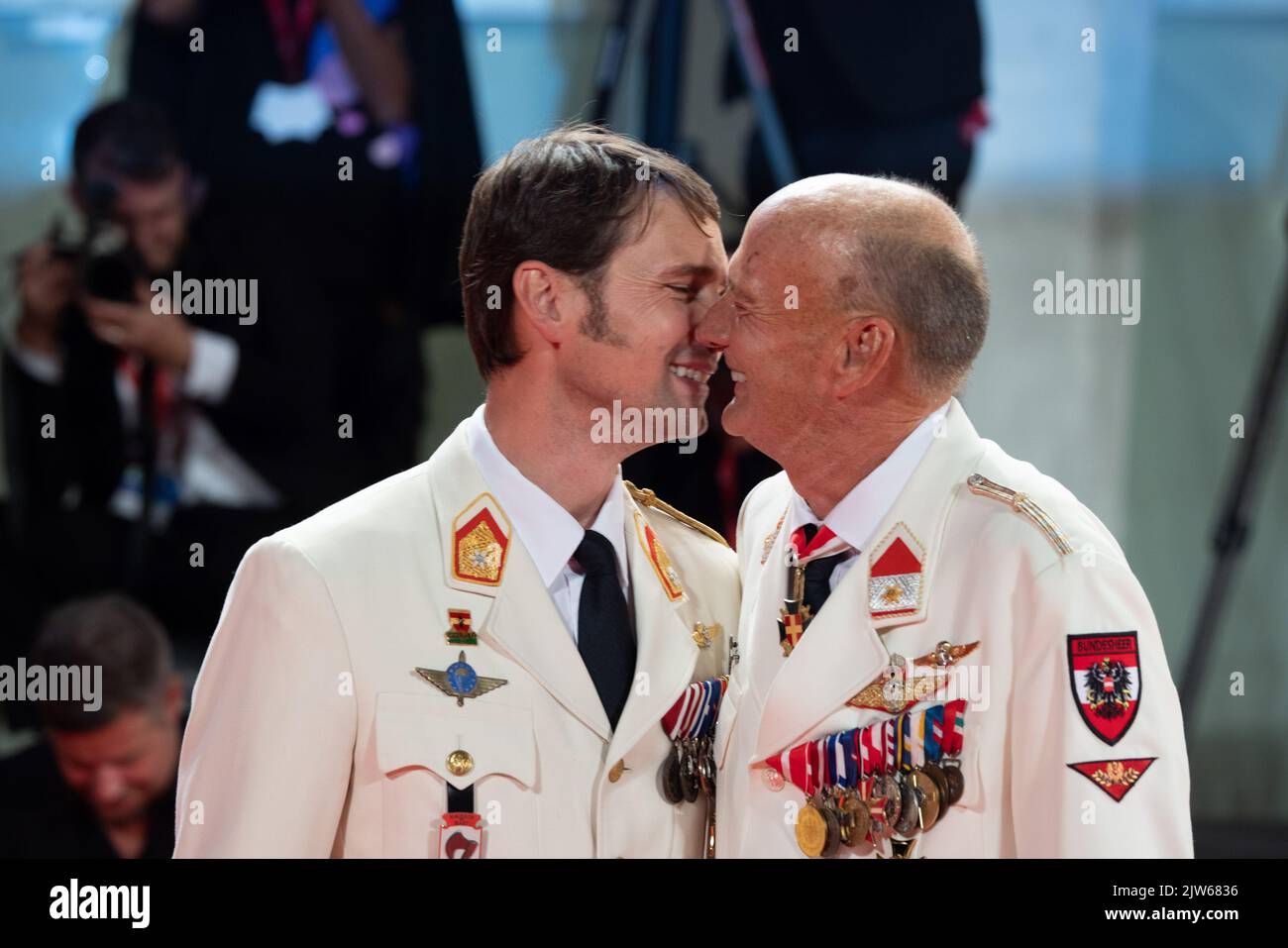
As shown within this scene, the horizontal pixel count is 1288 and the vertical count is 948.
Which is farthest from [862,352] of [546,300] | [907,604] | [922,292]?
[546,300]

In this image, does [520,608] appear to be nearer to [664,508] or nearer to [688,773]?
[688,773]

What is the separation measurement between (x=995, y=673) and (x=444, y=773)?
74cm

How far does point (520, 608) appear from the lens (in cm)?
236

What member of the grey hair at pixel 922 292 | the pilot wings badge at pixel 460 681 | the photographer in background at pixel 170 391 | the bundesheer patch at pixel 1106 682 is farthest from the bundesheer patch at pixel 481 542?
the photographer in background at pixel 170 391

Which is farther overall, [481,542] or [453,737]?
[481,542]

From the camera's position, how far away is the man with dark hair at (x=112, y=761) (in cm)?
418

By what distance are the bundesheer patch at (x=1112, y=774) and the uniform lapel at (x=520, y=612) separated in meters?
0.64

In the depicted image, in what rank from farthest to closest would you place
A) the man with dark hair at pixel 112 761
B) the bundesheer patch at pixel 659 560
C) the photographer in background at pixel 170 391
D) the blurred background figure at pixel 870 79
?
the blurred background figure at pixel 870 79, the photographer in background at pixel 170 391, the man with dark hair at pixel 112 761, the bundesheer patch at pixel 659 560

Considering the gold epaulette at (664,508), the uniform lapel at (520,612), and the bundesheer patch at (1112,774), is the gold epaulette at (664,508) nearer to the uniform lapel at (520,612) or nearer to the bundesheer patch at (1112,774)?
the uniform lapel at (520,612)
